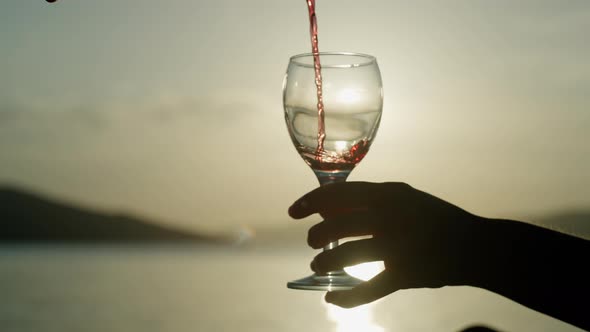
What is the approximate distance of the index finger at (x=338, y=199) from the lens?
140 centimetres

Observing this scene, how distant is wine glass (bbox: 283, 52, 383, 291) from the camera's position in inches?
62.7

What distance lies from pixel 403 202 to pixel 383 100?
0.32m

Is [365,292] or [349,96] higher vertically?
[349,96]

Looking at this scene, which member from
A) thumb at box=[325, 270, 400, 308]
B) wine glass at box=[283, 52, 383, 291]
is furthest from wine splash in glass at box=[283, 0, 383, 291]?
thumb at box=[325, 270, 400, 308]

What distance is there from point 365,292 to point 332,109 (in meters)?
0.41

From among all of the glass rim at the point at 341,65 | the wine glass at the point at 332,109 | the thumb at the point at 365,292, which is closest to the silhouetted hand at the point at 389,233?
the thumb at the point at 365,292

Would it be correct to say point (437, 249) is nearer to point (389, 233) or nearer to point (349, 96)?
point (389, 233)

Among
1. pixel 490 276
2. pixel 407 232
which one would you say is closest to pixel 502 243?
pixel 490 276

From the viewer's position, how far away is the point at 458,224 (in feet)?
4.90

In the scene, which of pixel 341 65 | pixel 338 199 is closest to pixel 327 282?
pixel 338 199

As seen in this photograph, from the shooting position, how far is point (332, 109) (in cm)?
158

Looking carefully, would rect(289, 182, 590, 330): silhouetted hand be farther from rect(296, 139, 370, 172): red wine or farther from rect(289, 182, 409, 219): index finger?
rect(296, 139, 370, 172): red wine

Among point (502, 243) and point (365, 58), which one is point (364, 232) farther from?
point (365, 58)

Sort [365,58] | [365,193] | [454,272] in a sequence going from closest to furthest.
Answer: [365,193], [454,272], [365,58]
